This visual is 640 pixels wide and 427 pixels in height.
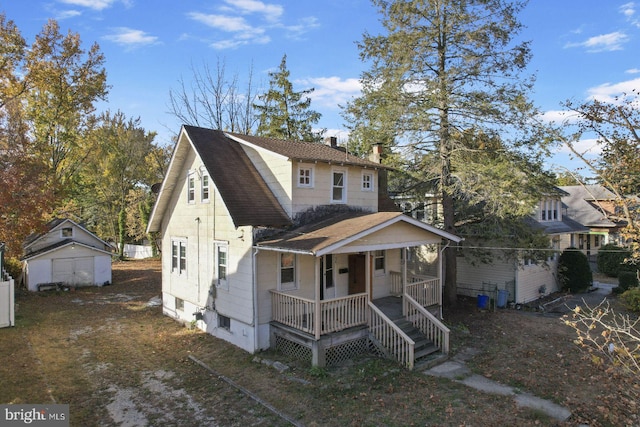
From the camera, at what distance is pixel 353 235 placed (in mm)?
10859

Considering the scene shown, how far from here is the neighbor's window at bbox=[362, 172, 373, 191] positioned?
15680 millimetres

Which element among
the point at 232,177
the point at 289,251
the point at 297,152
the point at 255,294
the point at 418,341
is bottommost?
the point at 418,341

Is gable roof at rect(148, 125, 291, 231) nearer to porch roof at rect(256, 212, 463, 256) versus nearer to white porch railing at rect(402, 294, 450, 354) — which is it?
porch roof at rect(256, 212, 463, 256)

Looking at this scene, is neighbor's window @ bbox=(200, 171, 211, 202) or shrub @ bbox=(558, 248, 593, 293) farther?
shrub @ bbox=(558, 248, 593, 293)

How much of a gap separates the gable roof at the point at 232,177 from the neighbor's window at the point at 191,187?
934mm

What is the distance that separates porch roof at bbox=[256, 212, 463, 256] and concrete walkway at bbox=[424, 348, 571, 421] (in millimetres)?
3793

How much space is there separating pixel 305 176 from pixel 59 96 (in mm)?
21688

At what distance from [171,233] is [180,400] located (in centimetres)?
922

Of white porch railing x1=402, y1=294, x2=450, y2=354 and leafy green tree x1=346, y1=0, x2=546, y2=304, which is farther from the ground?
leafy green tree x1=346, y1=0, x2=546, y2=304

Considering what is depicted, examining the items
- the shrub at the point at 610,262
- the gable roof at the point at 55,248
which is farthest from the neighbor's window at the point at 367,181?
the shrub at the point at 610,262

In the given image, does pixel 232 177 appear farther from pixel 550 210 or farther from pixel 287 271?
A: pixel 550 210

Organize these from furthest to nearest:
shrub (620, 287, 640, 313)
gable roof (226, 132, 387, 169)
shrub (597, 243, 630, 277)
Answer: shrub (597, 243, 630, 277) → shrub (620, 287, 640, 313) → gable roof (226, 132, 387, 169)
